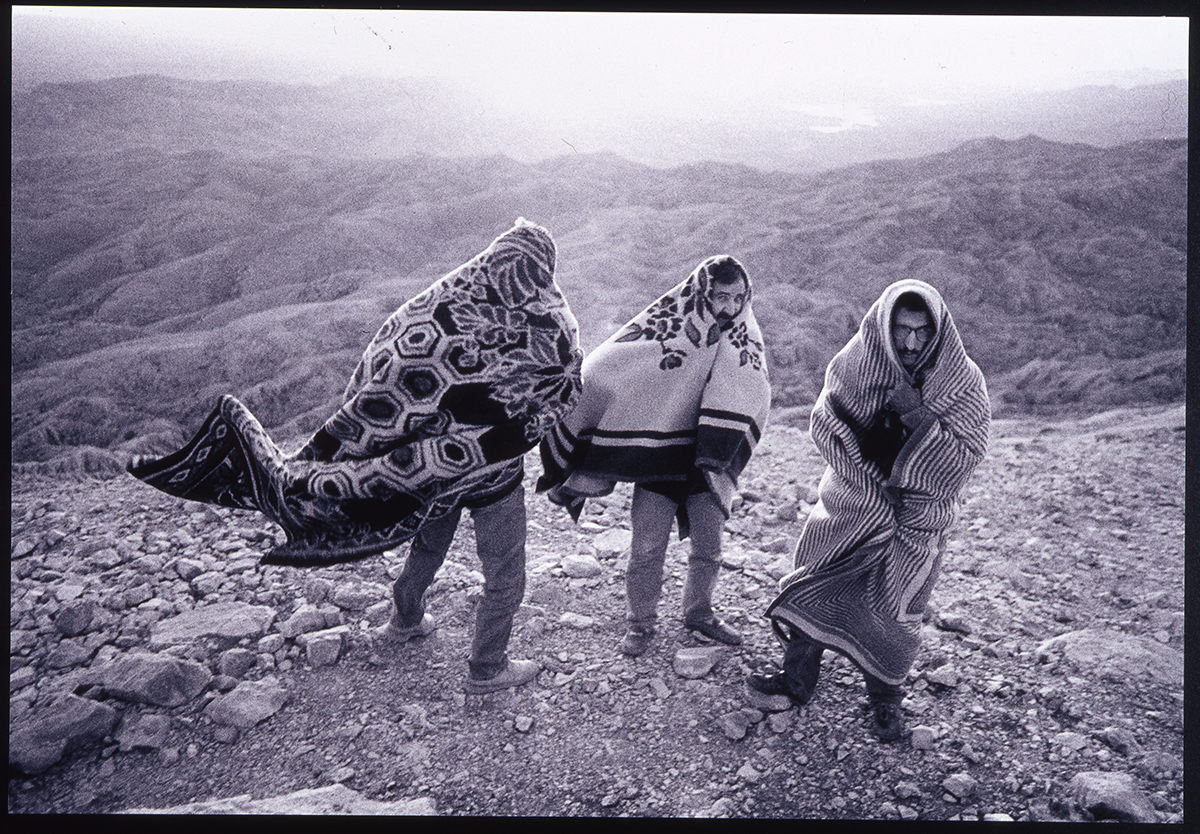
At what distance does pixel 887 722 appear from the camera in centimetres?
241

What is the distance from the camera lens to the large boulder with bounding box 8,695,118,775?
2396mm

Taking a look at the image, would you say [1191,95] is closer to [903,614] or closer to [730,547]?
[903,614]

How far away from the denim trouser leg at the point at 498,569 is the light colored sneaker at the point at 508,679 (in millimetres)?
52

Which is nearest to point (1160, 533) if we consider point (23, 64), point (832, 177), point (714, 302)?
point (714, 302)

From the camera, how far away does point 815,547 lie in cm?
247

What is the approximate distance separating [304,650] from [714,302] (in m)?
1.85

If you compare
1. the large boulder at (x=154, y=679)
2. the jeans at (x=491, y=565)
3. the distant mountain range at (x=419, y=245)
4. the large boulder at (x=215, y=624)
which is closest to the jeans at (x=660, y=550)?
the jeans at (x=491, y=565)

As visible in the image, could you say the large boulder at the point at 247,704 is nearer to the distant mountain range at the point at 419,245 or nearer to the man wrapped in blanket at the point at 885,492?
the man wrapped in blanket at the point at 885,492

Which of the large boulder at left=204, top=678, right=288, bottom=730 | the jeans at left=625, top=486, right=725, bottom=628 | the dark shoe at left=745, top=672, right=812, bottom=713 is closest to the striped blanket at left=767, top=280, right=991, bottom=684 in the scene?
the dark shoe at left=745, top=672, right=812, bottom=713

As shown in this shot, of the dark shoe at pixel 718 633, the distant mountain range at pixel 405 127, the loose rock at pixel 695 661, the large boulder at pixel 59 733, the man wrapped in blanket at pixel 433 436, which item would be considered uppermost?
the distant mountain range at pixel 405 127

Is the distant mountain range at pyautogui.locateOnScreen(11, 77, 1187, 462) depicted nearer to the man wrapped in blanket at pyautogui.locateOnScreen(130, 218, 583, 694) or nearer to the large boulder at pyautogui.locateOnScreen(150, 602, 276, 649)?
the large boulder at pyautogui.locateOnScreen(150, 602, 276, 649)

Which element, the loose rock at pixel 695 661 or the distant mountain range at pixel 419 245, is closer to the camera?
the loose rock at pixel 695 661

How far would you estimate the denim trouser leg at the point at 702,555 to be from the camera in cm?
267

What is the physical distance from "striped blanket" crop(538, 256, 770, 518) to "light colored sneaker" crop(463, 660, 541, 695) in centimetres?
61
